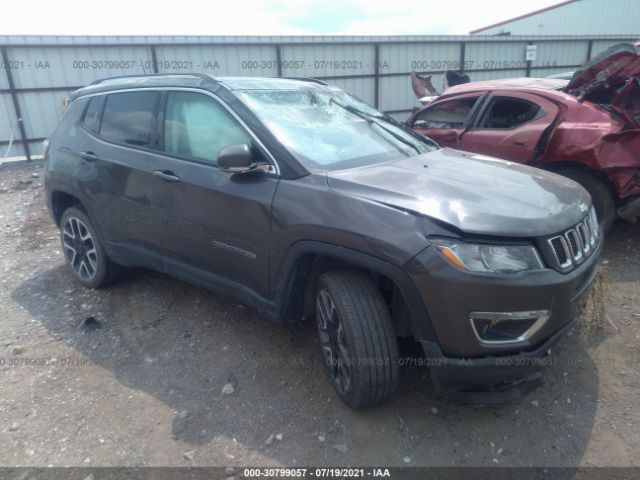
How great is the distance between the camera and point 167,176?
3279mm

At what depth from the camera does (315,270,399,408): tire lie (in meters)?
2.45

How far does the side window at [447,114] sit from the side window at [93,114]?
11.7ft

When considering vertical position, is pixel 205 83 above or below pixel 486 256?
above

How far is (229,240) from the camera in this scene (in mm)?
3008

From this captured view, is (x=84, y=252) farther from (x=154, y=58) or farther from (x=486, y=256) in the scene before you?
(x=154, y=58)

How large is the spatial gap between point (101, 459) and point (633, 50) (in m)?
5.24

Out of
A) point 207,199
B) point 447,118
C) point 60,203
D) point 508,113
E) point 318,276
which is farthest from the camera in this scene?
point 447,118

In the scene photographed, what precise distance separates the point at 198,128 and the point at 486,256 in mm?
2103

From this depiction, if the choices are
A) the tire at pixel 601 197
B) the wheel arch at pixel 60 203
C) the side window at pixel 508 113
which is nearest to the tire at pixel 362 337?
the wheel arch at pixel 60 203

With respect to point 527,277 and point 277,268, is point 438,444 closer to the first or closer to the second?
point 527,277

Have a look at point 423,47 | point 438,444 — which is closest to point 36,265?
point 438,444

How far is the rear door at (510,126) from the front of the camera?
4.82 meters

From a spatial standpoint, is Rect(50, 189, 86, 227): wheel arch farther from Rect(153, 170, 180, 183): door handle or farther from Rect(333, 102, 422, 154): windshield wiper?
Rect(333, 102, 422, 154): windshield wiper

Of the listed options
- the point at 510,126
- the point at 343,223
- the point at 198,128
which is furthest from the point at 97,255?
the point at 510,126
